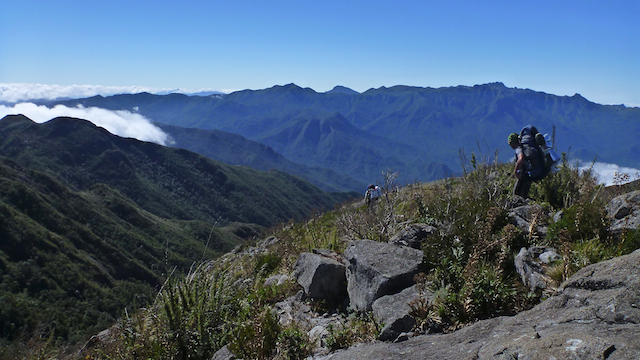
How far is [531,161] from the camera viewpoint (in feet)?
26.2

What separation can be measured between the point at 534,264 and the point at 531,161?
4.38 meters

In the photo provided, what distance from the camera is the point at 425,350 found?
11.3ft

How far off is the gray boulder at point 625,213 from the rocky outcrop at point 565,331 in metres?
1.24

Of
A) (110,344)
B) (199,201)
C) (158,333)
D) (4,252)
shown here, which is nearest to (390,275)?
(158,333)

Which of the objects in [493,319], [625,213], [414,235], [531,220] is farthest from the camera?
[414,235]

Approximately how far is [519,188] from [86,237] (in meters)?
114

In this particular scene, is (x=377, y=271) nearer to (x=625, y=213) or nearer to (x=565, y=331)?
(x=565, y=331)

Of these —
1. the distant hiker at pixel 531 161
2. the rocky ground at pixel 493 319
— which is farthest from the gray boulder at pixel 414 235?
the distant hiker at pixel 531 161

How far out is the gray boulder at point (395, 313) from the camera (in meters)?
4.05

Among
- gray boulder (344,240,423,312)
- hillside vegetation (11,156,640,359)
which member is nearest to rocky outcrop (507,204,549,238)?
hillside vegetation (11,156,640,359)

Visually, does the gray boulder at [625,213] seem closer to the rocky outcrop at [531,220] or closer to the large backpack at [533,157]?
the rocky outcrop at [531,220]

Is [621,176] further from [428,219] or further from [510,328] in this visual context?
[510,328]

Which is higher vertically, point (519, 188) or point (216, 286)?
point (519, 188)

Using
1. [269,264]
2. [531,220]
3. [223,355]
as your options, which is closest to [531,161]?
[531,220]
